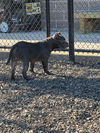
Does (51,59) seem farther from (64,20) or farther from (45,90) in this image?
(64,20)

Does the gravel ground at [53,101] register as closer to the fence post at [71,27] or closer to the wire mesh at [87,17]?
the fence post at [71,27]

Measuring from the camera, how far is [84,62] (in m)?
6.23

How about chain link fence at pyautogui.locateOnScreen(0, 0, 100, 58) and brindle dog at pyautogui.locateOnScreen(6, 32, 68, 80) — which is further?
chain link fence at pyautogui.locateOnScreen(0, 0, 100, 58)

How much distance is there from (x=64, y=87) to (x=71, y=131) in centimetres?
140

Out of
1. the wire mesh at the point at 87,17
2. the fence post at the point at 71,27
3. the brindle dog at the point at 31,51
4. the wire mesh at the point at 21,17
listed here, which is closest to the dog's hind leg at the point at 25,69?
the brindle dog at the point at 31,51

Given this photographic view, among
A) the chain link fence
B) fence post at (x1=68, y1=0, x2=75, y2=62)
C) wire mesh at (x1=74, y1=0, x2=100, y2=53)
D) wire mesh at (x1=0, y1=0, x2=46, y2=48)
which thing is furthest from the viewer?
wire mesh at (x1=0, y1=0, x2=46, y2=48)

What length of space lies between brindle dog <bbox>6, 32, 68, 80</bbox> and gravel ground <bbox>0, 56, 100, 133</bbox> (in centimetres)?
20

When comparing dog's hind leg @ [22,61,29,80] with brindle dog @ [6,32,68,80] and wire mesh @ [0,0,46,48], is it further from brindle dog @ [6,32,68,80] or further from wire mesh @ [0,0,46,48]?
wire mesh @ [0,0,46,48]

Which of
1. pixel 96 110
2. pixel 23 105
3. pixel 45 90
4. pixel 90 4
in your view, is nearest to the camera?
pixel 96 110

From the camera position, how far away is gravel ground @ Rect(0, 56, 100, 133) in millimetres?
3562

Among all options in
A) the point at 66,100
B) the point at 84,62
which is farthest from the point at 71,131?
the point at 84,62

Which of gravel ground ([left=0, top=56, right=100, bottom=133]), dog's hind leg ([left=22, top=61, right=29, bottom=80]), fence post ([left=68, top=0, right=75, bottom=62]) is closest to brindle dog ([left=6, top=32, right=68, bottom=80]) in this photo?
dog's hind leg ([left=22, top=61, right=29, bottom=80])

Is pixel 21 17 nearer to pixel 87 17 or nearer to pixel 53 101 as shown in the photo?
pixel 87 17

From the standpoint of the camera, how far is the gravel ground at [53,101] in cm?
356
